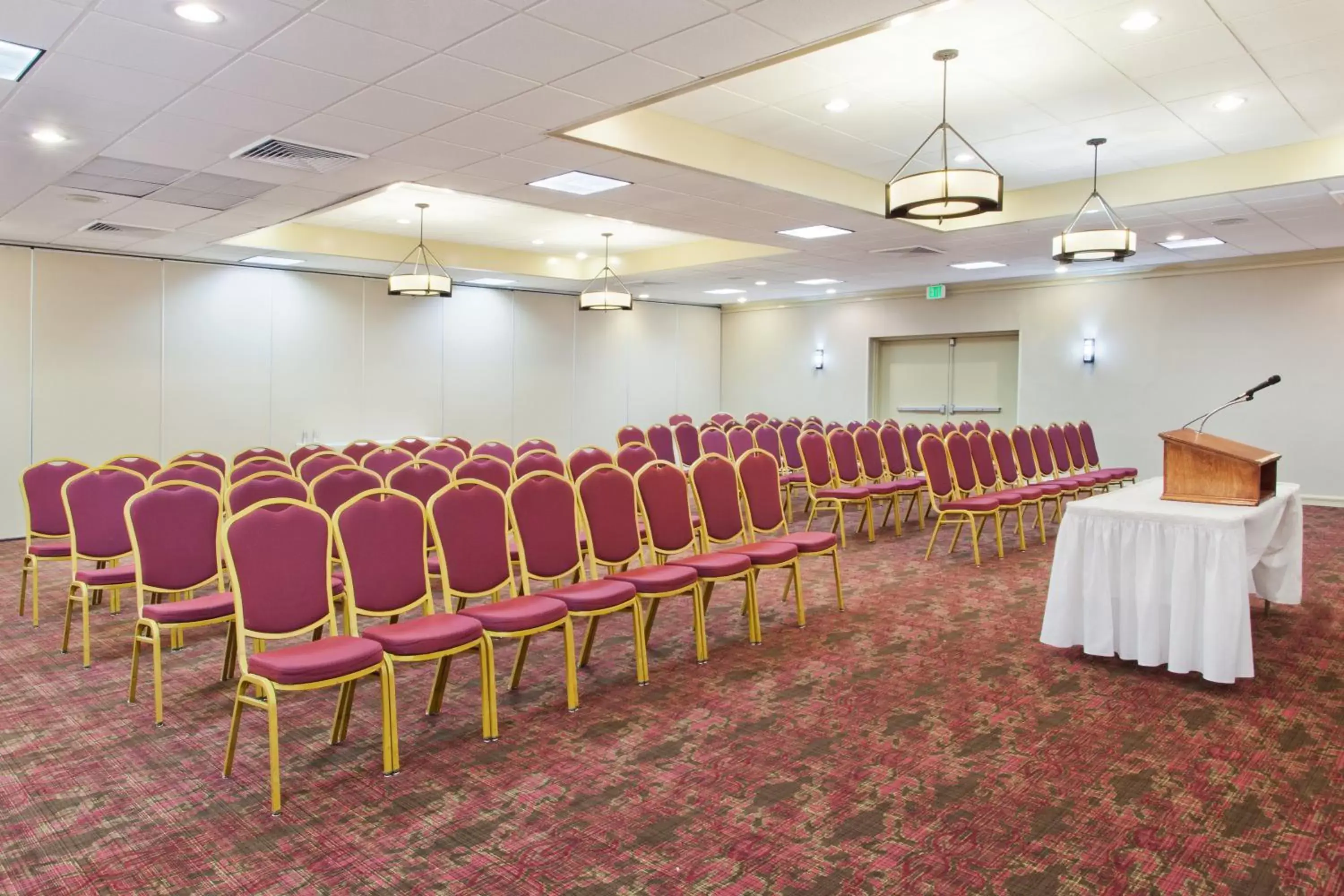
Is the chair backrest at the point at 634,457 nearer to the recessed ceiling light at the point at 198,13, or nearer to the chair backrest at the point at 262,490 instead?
the chair backrest at the point at 262,490

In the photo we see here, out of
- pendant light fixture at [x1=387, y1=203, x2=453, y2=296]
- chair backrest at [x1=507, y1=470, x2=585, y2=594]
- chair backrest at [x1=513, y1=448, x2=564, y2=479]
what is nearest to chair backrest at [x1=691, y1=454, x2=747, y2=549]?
chair backrest at [x1=507, y1=470, x2=585, y2=594]

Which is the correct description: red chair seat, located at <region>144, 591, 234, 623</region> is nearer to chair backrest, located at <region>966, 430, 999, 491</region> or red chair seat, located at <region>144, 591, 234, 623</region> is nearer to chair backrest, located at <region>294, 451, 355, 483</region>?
chair backrest, located at <region>294, 451, 355, 483</region>

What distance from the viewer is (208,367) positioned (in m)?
11.9

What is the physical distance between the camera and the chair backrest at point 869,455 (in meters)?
9.90

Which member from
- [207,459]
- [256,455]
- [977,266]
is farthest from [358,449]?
[977,266]

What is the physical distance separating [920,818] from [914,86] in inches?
203

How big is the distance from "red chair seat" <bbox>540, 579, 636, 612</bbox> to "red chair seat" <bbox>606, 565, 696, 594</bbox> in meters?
0.10

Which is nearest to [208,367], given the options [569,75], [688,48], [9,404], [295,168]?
[9,404]

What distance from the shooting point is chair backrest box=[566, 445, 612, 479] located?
7.28 metres

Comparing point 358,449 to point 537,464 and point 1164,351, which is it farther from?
point 1164,351

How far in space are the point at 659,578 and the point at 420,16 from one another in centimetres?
306

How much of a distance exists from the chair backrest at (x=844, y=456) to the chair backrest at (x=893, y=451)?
21.7 inches

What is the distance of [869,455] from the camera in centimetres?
995

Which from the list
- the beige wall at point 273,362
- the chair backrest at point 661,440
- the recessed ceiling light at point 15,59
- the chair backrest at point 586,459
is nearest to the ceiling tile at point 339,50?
the recessed ceiling light at point 15,59
